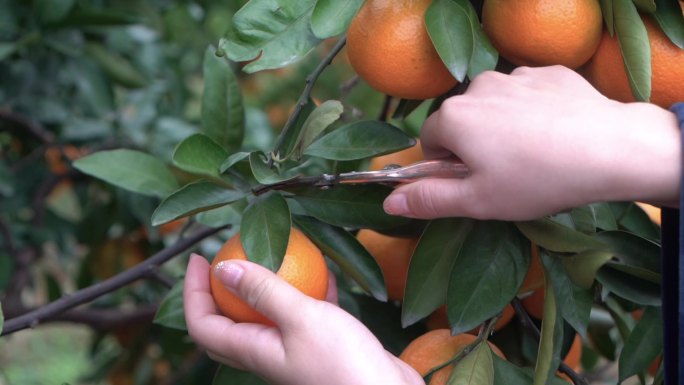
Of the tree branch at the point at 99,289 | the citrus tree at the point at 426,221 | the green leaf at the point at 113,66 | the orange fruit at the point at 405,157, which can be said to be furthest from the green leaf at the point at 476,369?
Result: the green leaf at the point at 113,66

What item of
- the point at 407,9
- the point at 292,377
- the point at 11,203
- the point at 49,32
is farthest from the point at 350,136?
the point at 11,203

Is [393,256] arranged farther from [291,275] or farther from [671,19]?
[671,19]

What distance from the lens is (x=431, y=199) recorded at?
674 millimetres

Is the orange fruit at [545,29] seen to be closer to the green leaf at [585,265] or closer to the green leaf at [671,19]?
the green leaf at [671,19]

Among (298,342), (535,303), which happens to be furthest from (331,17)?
(535,303)

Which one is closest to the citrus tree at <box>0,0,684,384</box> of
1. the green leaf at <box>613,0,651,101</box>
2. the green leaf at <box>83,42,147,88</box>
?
the green leaf at <box>613,0,651,101</box>

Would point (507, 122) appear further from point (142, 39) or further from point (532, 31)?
point (142, 39)

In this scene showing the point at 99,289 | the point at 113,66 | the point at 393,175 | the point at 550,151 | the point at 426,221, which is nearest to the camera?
the point at 550,151

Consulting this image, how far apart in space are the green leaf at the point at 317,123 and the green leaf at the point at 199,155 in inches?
3.1

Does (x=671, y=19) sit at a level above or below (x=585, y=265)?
above

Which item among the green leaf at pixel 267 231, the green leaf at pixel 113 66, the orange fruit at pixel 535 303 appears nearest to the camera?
the green leaf at pixel 267 231

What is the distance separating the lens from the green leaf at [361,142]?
749mm

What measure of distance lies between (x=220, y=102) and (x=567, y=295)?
415 mm

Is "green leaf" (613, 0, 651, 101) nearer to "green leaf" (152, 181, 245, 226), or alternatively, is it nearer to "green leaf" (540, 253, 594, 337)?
"green leaf" (540, 253, 594, 337)
